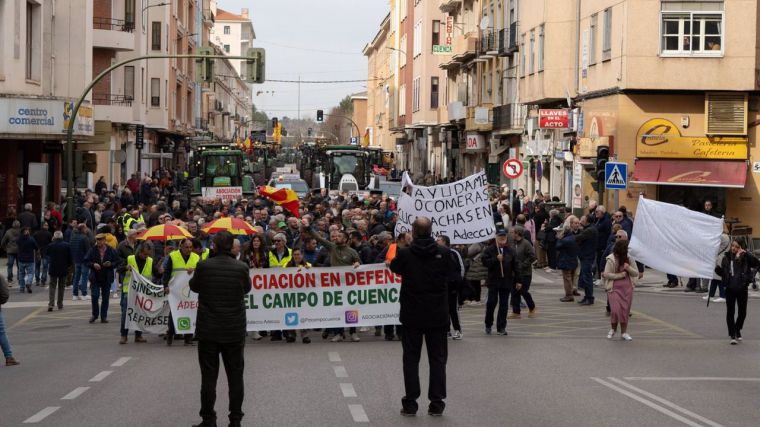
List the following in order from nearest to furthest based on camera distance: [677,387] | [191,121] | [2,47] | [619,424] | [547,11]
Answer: [619,424]
[677,387]
[2,47]
[547,11]
[191,121]

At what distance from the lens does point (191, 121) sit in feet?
305

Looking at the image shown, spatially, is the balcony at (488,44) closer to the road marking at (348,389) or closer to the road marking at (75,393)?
the road marking at (348,389)

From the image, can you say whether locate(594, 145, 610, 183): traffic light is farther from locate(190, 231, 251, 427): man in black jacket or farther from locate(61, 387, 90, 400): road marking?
locate(190, 231, 251, 427): man in black jacket

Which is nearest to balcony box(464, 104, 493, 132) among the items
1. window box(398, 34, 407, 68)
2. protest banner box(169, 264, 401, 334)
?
window box(398, 34, 407, 68)

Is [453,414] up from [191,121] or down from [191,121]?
down

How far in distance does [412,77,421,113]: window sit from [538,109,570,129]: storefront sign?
43.3 meters

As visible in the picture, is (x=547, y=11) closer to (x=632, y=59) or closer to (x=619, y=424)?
(x=632, y=59)

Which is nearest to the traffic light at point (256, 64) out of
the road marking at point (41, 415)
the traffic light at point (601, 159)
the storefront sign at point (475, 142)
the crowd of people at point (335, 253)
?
the crowd of people at point (335, 253)

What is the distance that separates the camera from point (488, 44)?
5978 cm

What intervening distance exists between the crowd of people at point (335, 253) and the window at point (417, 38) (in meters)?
52.7

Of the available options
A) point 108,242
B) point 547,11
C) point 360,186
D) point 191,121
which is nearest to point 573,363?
point 108,242

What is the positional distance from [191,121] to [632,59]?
195 feet

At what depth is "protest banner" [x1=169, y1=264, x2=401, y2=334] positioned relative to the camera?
62.2 feet

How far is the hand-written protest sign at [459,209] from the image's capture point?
20828 mm
